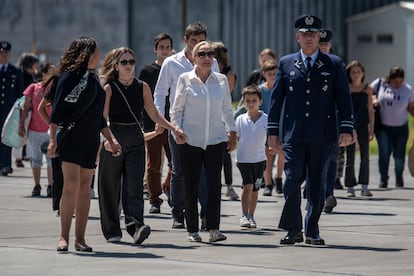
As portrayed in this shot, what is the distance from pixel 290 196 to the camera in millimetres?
11820

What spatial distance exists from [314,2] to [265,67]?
41506mm

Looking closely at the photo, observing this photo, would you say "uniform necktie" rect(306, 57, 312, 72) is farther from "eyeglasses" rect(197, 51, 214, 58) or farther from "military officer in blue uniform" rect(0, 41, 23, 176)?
"military officer in blue uniform" rect(0, 41, 23, 176)

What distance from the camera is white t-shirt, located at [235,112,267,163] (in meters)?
14.1

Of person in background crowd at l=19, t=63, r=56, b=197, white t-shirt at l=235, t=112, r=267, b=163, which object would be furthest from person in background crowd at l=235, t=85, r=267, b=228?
person in background crowd at l=19, t=63, r=56, b=197

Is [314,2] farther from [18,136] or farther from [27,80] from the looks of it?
[18,136]

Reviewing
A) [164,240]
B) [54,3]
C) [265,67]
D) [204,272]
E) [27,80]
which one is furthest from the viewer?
[54,3]

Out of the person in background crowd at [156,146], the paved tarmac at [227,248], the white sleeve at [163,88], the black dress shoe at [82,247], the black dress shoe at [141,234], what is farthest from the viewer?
the person in background crowd at [156,146]

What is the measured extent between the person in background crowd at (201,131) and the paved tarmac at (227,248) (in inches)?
13.3

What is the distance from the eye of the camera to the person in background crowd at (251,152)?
44.8 ft

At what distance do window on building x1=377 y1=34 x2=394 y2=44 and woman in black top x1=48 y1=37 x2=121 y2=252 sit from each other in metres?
46.4

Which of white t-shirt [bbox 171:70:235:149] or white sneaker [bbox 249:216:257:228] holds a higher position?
white t-shirt [bbox 171:70:235:149]

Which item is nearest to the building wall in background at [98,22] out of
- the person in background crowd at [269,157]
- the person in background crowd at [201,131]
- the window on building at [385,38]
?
the window on building at [385,38]

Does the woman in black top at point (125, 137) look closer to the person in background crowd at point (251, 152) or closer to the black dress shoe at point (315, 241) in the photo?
the black dress shoe at point (315, 241)

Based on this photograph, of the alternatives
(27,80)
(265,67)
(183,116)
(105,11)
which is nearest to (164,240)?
(183,116)
